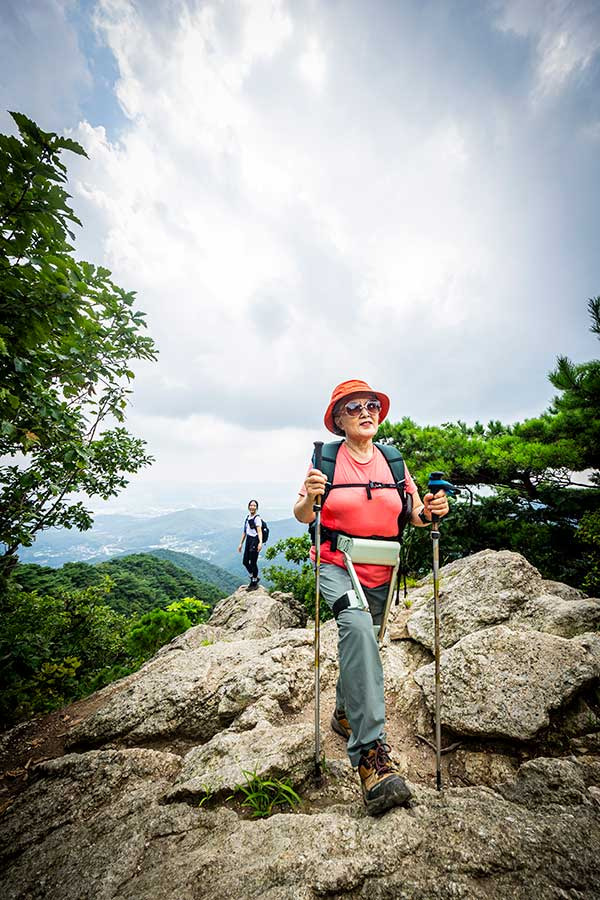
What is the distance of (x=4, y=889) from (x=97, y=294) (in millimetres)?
4636

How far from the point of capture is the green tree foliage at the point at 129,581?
33916 mm

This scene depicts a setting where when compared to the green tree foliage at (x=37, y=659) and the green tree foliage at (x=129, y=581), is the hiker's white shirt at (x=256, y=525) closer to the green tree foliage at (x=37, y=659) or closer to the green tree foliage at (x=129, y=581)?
the green tree foliage at (x=37, y=659)

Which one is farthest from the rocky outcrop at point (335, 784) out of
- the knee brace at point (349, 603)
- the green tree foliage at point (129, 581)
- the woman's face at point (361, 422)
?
the green tree foliage at point (129, 581)

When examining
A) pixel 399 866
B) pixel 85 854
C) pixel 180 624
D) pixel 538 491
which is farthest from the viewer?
pixel 180 624

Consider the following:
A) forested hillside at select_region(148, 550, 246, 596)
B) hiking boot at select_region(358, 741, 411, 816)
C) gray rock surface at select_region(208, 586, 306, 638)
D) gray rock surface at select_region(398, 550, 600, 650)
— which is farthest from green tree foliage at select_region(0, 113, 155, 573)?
forested hillside at select_region(148, 550, 246, 596)

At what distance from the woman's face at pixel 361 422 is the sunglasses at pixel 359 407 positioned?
12 mm

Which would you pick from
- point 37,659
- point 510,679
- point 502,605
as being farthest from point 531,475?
point 37,659

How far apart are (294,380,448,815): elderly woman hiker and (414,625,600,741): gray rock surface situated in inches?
41.4

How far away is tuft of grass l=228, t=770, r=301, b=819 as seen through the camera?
2646 millimetres

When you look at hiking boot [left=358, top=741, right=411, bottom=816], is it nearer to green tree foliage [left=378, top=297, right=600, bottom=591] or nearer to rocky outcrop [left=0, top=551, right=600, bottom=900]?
rocky outcrop [left=0, top=551, right=600, bottom=900]

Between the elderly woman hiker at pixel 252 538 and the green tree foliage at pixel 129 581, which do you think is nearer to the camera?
the elderly woman hiker at pixel 252 538

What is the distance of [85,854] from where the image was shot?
234cm

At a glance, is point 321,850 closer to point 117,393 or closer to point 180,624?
point 117,393

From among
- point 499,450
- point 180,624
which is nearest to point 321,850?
point 499,450
